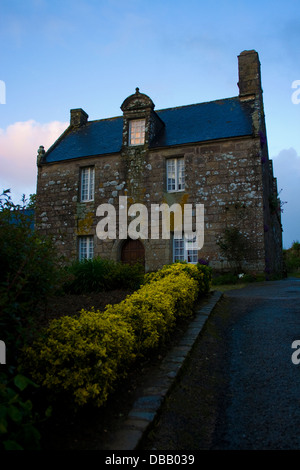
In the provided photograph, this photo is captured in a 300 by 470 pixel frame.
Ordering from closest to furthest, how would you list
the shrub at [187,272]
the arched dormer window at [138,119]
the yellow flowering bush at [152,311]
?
the yellow flowering bush at [152,311] → the shrub at [187,272] → the arched dormer window at [138,119]

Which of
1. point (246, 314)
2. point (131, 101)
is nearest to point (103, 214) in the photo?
point (131, 101)

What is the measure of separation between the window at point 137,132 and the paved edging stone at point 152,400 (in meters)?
12.3

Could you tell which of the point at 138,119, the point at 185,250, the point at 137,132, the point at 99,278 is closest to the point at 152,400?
the point at 99,278

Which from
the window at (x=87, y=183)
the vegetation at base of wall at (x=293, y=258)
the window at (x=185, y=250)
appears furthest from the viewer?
the vegetation at base of wall at (x=293, y=258)

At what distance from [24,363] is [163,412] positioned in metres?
1.33

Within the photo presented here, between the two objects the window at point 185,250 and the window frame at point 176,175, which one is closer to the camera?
the window at point 185,250

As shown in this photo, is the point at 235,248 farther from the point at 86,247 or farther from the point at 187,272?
the point at 86,247

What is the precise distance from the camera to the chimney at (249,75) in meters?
16.5

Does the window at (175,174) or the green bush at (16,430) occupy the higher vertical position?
the window at (175,174)

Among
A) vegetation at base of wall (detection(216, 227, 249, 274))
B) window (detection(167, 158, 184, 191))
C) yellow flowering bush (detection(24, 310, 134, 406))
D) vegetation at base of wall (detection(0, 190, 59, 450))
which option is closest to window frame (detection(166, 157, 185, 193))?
window (detection(167, 158, 184, 191))

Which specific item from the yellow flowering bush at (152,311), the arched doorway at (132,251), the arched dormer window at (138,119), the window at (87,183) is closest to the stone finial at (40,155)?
the window at (87,183)

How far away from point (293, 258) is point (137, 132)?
1626 cm

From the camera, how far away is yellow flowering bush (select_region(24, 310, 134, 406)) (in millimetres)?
3035

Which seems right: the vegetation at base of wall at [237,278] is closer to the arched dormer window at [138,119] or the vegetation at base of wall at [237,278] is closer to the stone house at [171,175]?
the stone house at [171,175]
